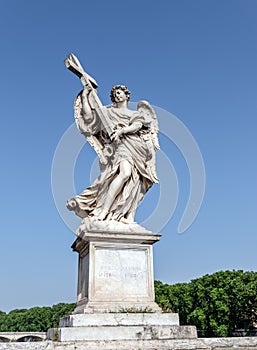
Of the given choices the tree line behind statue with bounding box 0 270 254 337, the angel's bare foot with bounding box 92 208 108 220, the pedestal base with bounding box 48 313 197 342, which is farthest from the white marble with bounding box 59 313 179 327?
the tree line behind statue with bounding box 0 270 254 337

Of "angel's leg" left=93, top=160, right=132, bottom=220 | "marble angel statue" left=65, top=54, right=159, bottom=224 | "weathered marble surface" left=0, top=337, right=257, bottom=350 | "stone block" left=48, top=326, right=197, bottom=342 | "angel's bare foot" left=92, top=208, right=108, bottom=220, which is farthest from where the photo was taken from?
"marble angel statue" left=65, top=54, right=159, bottom=224

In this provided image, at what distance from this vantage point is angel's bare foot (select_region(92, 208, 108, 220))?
371 inches

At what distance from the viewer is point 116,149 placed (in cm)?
1005

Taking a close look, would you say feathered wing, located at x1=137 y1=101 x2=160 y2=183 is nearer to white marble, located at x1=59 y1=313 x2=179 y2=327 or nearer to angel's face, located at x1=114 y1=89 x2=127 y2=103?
Result: angel's face, located at x1=114 y1=89 x2=127 y2=103

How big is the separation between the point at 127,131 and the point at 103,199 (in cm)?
180

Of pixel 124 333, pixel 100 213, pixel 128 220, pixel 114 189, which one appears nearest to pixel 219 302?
pixel 128 220

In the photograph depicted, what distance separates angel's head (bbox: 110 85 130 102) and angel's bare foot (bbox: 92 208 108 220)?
3.09m

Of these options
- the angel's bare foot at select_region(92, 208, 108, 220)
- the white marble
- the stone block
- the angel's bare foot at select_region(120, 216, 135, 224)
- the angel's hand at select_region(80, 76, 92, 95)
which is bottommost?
the stone block

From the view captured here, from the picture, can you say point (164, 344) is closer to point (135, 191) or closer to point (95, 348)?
point (95, 348)

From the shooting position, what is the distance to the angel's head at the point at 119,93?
1070cm

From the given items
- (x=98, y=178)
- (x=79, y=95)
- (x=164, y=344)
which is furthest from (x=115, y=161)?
(x=164, y=344)

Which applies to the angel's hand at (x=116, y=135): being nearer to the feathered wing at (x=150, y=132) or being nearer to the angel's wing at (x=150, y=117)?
the feathered wing at (x=150, y=132)

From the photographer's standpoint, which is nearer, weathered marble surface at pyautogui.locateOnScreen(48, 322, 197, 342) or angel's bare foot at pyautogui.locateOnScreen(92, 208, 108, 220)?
weathered marble surface at pyautogui.locateOnScreen(48, 322, 197, 342)

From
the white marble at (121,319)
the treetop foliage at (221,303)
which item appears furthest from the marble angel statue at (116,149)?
the treetop foliage at (221,303)
